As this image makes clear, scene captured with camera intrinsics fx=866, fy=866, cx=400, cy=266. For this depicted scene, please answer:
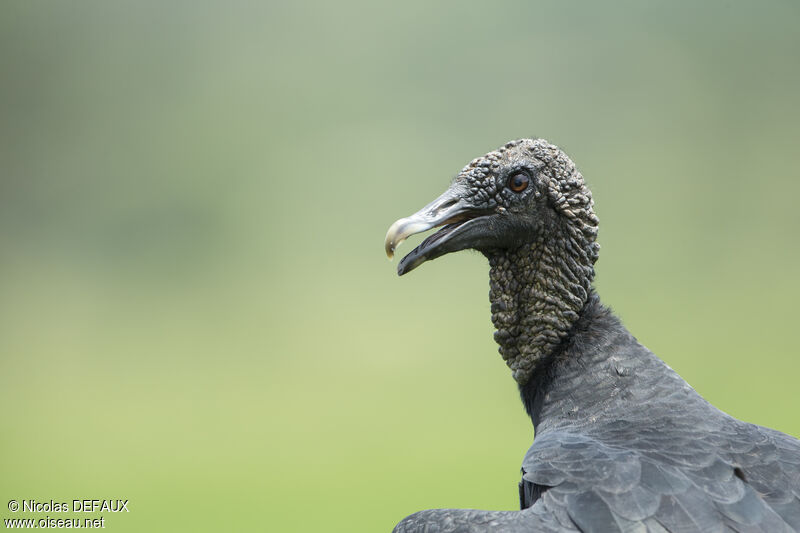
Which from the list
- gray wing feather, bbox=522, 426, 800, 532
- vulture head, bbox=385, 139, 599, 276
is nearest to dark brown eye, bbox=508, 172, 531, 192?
vulture head, bbox=385, 139, 599, 276

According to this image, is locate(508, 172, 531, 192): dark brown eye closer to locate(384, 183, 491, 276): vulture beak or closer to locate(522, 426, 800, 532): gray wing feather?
locate(384, 183, 491, 276): vulture beak

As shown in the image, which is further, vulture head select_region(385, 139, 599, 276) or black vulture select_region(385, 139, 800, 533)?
vulture head select_region(385, 139, 599, 276)

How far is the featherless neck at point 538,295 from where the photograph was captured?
2738 mm

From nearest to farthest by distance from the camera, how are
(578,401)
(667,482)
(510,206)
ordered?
(667,482) → (578,401) → (510,206)

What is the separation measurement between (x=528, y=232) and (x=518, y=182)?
0.53ft

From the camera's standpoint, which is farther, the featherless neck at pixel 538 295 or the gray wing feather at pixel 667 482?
the featherless neck at pixel 538 295

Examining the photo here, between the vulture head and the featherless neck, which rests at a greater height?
the vulture head

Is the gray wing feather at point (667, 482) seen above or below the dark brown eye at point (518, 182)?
below

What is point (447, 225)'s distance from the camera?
8.91 feet

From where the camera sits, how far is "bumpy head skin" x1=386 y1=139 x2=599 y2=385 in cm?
269

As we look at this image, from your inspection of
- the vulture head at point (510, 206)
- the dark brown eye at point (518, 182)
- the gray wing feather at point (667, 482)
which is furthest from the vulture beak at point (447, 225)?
the gray wing feather at point (667, 482)

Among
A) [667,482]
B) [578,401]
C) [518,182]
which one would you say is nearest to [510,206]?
[518,182]

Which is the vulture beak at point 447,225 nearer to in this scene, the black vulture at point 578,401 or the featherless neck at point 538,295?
the black vulture at point 578,401

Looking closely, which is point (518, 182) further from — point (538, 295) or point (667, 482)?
point (667, 482)
